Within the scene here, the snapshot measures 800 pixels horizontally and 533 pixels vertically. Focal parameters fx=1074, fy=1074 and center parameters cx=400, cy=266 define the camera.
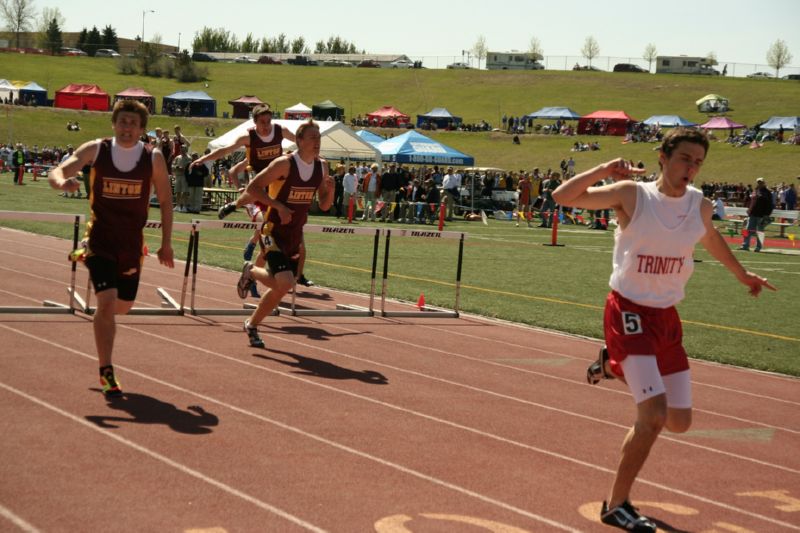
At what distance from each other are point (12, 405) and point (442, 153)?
3188 cm

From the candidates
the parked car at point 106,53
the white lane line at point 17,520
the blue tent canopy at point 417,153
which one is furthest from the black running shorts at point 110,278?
the parked car at point 106,53

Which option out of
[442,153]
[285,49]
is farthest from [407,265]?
[285,49]

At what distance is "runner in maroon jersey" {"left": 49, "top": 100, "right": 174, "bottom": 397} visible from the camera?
7.58 m

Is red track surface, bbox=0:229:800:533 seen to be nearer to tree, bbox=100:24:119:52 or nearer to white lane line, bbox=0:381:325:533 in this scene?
white lane line, bbox=0:381:325:533

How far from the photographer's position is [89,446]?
611 cm

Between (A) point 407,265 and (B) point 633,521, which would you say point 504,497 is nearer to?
(B) point 633,521

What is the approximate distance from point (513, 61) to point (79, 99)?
62259mm

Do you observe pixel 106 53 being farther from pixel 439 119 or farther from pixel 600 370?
pixel 600 370

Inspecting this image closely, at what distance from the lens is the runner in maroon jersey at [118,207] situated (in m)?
7.58

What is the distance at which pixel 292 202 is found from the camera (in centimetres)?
1016

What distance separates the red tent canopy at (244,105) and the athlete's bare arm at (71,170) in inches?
2937

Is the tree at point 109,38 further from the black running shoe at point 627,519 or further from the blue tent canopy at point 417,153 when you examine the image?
the black running shoe at point 627,519

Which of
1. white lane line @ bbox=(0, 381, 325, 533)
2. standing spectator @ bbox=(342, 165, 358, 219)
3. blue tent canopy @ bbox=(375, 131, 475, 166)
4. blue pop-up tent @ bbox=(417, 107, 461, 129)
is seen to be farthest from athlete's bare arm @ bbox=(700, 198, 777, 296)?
blue pop-up tent @ bbox=(417, 107, 461, 129)

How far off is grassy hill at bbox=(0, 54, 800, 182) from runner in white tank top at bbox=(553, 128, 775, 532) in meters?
68.1
